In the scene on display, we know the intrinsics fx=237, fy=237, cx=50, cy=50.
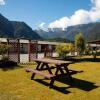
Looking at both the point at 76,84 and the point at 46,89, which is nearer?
the point at 46,89

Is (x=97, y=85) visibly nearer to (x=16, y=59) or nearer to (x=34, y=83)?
(x=34, y=83)

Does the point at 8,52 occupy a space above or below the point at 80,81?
above

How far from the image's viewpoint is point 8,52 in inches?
801

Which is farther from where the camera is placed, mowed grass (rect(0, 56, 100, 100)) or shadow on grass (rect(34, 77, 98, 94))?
shadow on grass (rect(34, 77, 98, 94))

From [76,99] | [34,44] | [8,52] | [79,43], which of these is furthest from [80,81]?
[79,43]

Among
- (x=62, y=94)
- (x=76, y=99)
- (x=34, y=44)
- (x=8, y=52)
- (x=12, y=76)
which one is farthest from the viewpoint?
(x=34, y=44)

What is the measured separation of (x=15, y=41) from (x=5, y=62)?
4185mm

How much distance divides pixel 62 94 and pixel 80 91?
930 mm

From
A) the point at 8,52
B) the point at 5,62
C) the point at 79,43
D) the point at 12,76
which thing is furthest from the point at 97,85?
the point at 79,43

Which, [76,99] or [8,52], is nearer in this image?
[76,99]

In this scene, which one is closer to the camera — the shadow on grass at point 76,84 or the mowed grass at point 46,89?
the mowed grass at point 46,89

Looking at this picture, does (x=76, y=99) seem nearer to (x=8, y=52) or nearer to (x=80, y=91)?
(x=80, y=91)

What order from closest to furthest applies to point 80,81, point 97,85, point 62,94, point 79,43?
1. point 62,94
2. point 97,85
3. point 80,81
4. point 79,43

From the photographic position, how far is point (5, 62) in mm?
17828
